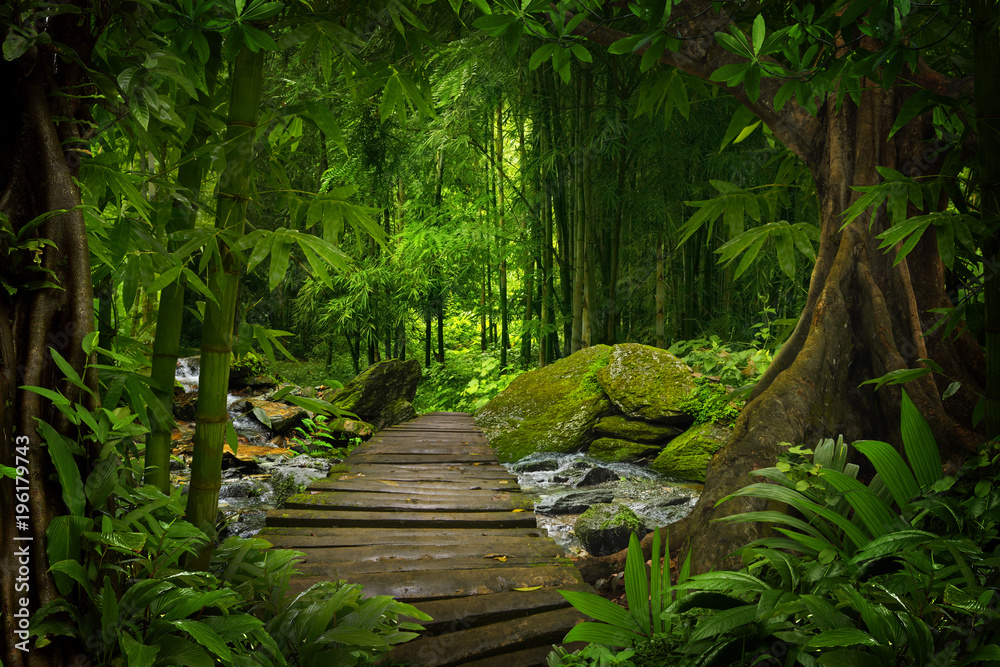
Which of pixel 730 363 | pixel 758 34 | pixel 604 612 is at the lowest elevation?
pixel 604 612

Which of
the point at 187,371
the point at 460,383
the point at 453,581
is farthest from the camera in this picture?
the point at 460,383

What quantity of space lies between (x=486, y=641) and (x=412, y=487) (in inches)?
64.3

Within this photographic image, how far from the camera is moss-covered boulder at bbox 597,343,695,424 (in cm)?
493

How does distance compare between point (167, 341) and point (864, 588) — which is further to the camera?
point (167, 341)

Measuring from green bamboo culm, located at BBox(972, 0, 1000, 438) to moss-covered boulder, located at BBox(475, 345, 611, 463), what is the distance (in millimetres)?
4013

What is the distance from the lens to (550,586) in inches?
76.7

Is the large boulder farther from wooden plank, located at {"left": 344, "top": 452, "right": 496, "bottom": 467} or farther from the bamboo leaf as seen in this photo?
the bamboo leaf

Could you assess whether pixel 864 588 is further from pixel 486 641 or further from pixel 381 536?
pixel 381 536

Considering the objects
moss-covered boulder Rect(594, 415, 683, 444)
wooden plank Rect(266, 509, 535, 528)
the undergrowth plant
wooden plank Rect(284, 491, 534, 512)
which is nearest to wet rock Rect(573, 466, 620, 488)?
moss-covered boulder Rect(594, 415, 683, 444)

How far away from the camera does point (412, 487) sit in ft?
10.5

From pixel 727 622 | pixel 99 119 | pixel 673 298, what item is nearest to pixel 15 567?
pixel 99 119

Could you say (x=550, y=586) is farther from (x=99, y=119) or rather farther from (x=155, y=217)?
(x=99, y=119)

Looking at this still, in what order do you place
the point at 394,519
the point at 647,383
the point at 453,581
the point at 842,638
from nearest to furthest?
the point at 842,638 < the point at 453,581 < the point at 394,519 < the point at 647,383

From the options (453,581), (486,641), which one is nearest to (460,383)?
(453,581)
